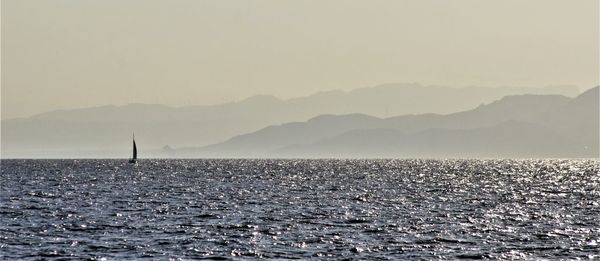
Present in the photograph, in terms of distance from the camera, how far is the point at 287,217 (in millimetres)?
95875

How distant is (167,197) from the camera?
128625 millimetres

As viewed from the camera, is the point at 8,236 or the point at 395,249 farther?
the point at 8,236

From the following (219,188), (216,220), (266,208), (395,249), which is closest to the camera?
(395,249)

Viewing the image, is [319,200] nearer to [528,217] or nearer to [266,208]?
[266,208]

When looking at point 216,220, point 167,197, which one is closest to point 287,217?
point 216,220

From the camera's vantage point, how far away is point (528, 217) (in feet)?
319

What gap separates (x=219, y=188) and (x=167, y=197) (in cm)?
2616

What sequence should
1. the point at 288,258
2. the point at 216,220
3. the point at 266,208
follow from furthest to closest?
the point at 266,208 < the point at 216,220 < the point at 288,258

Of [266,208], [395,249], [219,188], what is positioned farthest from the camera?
[219,188]

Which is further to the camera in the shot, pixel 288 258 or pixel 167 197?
pixel 167 197

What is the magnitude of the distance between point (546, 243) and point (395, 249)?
1217 cm

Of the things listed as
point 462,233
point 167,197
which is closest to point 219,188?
point 167,197

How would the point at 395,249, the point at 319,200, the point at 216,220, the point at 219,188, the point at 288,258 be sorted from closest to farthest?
the point at 288,258 → the point at 395,249 → the point at 216,220 → the point at 319,200 → the point at 219,188

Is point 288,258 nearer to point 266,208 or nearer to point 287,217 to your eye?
point 287,217
